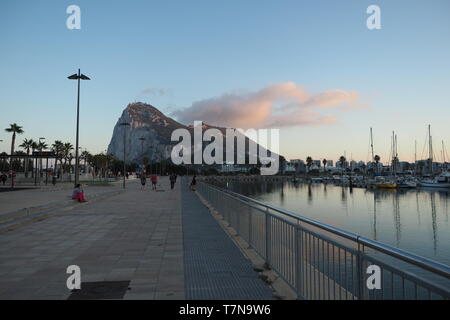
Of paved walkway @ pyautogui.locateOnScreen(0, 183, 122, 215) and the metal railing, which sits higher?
the metal railing

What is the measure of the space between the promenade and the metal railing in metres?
0.55

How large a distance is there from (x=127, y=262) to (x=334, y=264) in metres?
4.31

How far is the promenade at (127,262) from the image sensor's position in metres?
5.02

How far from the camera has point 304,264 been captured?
452 cm

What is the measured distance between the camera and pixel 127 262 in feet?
22.3

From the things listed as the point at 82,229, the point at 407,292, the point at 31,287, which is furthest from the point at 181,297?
the point at 82,229

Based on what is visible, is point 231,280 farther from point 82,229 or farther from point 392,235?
point 392,235

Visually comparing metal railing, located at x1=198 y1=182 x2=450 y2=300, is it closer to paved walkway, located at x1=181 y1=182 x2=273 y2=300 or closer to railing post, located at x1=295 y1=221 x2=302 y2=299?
railing post, located at x1=295 y1=221 x2=302 y2=299

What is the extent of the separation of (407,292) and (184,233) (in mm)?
7954

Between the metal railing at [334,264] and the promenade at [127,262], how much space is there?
0.55 meters

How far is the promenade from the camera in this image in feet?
16.5

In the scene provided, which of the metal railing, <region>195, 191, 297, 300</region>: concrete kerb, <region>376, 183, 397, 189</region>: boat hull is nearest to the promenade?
<region>195, 191, 297, 300</region>: concrete kerb
